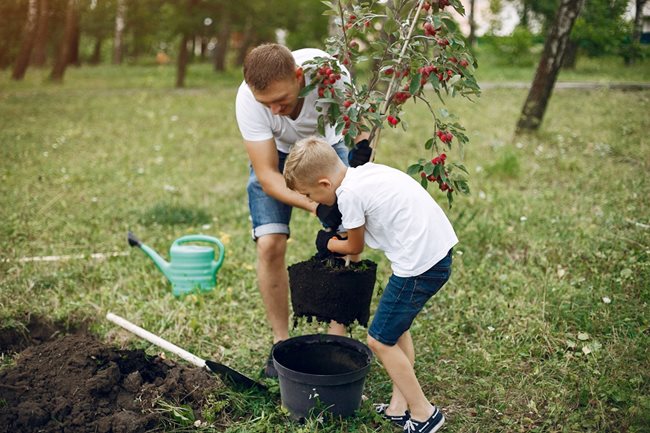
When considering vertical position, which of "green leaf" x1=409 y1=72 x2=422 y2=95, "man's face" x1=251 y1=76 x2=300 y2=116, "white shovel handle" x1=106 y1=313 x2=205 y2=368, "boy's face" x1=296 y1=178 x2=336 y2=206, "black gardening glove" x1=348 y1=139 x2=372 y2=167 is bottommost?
"white shovel handle" x1=106 y1=313 x2=205 y2=368

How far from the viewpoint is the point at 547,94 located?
27.4ft

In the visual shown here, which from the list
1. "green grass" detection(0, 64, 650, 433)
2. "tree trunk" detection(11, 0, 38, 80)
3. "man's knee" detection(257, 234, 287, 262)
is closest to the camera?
"green grass" detection(0, 64, 650, 433)

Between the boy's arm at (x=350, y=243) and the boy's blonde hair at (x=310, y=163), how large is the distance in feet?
0.86

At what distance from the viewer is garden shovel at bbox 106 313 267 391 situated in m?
3.13

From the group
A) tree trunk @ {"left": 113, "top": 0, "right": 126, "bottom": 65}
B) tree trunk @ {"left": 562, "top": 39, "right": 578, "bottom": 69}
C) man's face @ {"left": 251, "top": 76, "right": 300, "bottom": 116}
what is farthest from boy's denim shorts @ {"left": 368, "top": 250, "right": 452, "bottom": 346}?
tree trunk @ {"left": 113, "top": 0, "right": 126, "bottom": 65}

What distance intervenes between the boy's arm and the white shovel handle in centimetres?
95

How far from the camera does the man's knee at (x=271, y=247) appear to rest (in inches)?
134

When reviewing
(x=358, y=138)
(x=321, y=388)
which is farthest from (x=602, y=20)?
(x=321, y=388)

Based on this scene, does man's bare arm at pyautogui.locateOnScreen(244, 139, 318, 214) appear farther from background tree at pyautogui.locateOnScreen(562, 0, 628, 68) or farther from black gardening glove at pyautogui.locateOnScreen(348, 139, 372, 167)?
background tree at pyautogui.locateOnScreen(562, 0, 628, 68)

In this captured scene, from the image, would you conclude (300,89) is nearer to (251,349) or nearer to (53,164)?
(251,349)

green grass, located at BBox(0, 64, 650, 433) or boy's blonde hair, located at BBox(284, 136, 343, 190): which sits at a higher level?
boy's blonde hair, located at BBox(284, 136, 343, 190)

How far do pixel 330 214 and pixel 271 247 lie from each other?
0.74 m

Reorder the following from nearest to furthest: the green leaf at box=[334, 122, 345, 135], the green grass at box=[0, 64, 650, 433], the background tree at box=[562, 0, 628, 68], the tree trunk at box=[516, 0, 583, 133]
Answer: the green leaf at box=[334, 122, 345, 135]
the green grass at box=[0, 64, 650, 433]
the tree trunk at box=[516, 0, 583, 133]
the background tree at box=[562, 0, 628, 68]

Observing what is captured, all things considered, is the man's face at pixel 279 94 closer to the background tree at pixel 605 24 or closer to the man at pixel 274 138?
the man at pixel 274 138
